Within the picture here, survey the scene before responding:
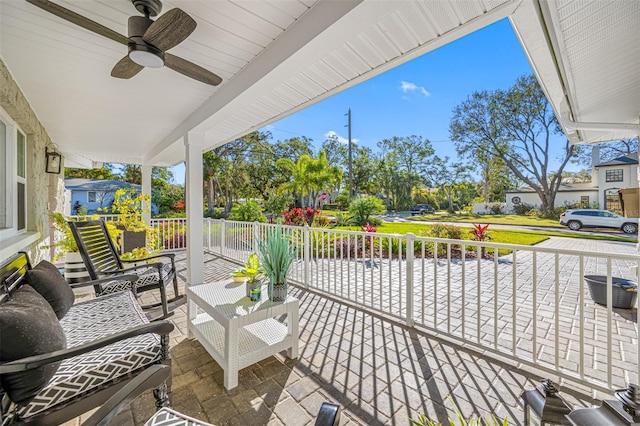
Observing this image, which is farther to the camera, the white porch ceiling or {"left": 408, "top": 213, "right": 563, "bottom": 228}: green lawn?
{"left": 408, "top": 213, "right": 563, "bottom": 228}: green lawn

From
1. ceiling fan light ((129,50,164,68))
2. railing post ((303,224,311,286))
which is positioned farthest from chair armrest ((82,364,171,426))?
railing post ((303,224,311,286))

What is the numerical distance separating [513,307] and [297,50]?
2605 millimetres

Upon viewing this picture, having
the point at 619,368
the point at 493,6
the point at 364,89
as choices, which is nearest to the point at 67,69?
the point at 493,6

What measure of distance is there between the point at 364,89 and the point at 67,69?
17.2 metres

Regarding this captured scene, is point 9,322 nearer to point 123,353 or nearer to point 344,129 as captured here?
point 123,353

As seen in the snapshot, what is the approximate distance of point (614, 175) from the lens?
1545 centimetres

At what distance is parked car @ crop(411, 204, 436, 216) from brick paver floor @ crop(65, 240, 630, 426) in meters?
23.0

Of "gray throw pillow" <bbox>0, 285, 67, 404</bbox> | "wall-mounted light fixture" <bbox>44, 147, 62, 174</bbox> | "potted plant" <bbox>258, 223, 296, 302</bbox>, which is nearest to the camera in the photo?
"gray throw pillow" <bbox>0, 285, 67, 404</bbox>

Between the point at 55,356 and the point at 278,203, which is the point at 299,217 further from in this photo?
the point at 55,356

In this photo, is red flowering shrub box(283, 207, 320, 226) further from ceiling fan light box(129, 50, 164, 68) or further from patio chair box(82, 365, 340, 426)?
patio chair box(82, 365, 340, 426)

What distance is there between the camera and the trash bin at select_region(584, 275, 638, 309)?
10.7 ft

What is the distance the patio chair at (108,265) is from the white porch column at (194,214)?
243 millimetres

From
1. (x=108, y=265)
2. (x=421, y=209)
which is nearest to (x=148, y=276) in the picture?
(x=108, y=265)

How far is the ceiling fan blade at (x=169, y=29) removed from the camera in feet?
4.89
